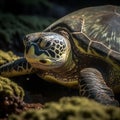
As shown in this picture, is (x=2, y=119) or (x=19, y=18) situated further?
(x=19, y=18)

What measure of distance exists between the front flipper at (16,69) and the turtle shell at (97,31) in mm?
633

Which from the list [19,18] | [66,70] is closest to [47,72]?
[66,70]

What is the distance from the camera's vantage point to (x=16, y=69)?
4184 millimetres

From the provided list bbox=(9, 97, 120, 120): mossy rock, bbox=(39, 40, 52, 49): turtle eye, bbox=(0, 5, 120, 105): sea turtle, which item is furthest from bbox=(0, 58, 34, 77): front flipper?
bbox=(9, 97, 120, 120): mossy rock

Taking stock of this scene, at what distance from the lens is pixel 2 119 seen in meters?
2.89

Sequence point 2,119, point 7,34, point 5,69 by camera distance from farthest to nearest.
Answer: point 7,34, point 5,69, point 2,119

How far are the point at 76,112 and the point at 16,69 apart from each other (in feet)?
7.98

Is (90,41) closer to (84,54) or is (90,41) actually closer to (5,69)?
(84,54)

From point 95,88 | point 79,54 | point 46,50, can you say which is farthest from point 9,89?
point 79,54

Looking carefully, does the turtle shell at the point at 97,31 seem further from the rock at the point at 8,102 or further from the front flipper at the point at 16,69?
the rock at the point at 8,102

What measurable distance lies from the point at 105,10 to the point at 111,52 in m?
0.86

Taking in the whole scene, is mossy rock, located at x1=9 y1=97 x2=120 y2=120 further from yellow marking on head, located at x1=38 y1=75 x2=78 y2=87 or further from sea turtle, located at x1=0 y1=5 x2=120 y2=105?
yellow marking on head, located at x1=38 y1=75 x2=78 y2=87

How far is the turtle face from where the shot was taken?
362 cm

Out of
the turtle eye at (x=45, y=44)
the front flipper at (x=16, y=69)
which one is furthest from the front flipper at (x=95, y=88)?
the front flipper at (x=16, y=69)
